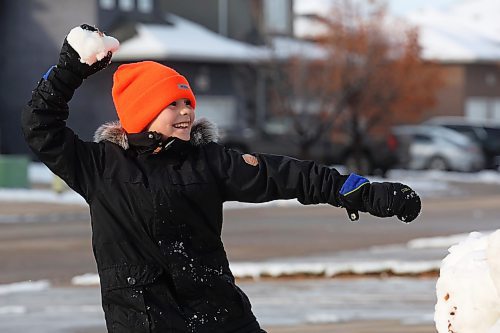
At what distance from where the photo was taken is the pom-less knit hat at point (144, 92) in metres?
5.16

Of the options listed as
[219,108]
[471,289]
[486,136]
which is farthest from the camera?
[219,108]

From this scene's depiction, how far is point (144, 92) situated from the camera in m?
5.19

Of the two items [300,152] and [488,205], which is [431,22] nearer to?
[300,152]

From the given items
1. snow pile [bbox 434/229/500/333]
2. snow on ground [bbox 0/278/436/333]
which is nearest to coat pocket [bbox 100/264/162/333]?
snow pile [bbox 434/229/500/333]

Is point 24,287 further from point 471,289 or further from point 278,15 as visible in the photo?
point 278,15

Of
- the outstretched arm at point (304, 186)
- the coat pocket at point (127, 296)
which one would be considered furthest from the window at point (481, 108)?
the coat pocket at point (127, 296)

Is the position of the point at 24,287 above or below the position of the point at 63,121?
below

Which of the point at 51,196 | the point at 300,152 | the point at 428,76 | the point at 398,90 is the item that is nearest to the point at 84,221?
the point at 51,196

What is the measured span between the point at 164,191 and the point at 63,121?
49 centimetres

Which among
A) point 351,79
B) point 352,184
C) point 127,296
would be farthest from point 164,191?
point 351,79

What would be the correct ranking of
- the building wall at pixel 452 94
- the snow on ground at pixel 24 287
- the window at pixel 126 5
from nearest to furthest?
the snow on ground at pixel 24 287 → the window at pixel 126 5 → the building wall at pixel 452 94

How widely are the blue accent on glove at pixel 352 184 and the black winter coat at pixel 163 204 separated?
0.03m

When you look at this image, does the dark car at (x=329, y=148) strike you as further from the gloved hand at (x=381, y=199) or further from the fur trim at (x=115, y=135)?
the gloved hand at (x=381, y=199)

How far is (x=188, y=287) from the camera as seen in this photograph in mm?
5004
